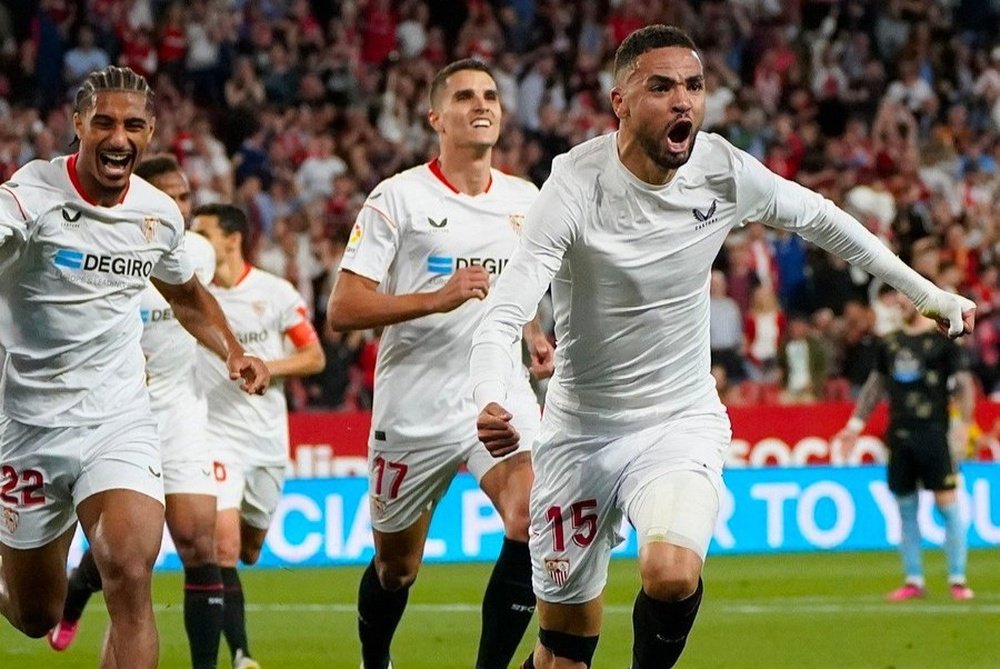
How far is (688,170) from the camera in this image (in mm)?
6602

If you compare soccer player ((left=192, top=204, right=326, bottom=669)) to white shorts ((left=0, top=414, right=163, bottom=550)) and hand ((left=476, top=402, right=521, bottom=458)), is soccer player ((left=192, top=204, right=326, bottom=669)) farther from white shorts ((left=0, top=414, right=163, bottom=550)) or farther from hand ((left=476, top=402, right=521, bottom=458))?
hand ((left=476, top=402, right=521, bottom=458))

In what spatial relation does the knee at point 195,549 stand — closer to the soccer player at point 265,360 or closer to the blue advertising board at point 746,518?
the soccer player at point 265,360

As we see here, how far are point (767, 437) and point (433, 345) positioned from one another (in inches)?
345

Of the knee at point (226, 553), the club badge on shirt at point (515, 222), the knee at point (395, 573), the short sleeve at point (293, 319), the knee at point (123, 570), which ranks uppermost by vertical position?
the club badge on shirt at point (515, 222)

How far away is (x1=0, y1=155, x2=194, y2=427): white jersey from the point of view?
7031 millimetres

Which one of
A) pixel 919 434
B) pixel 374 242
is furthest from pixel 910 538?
pixel 374 242

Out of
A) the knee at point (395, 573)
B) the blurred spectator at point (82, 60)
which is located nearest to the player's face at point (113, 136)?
the knee at point (395, 573)

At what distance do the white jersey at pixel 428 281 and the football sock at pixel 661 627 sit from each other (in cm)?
201

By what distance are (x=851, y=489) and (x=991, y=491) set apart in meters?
1.19

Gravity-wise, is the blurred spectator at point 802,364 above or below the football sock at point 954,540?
above

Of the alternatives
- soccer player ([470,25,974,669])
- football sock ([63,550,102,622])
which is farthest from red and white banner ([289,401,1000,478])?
soccer player ([470,25,974,669])

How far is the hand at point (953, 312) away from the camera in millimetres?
6629

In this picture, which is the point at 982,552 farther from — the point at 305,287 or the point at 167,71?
the point at 167,71

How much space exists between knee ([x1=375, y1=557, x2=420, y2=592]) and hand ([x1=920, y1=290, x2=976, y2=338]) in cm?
277
